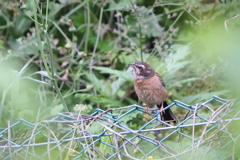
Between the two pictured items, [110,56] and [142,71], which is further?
[110,56]

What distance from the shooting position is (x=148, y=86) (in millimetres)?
3234

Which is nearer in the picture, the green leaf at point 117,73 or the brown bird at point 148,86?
the brown bird at point 148,86

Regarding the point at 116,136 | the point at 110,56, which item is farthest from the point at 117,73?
the point at 116,136

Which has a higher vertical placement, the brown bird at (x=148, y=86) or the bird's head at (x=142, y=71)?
the bird's head at (x=142, y=71)

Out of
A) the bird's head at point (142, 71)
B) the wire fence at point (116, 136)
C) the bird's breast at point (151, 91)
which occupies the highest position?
the wire fence at point (116, 136)

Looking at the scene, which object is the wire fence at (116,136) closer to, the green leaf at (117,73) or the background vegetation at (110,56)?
the background vegetation at (110,56)

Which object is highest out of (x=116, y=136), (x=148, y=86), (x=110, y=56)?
(x=116, y=136)

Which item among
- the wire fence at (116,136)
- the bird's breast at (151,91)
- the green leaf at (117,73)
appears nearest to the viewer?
the wire fence at (116,136)

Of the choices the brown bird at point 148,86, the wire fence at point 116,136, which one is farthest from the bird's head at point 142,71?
the wire fence at point 116,136

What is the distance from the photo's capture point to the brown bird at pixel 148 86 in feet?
10.6

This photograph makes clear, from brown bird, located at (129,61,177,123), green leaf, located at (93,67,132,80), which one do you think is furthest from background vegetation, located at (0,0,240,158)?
brown bird, located at (129,61,177,123)

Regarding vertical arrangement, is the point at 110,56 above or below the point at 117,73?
below

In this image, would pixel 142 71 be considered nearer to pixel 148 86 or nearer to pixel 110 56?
pixel 148 86

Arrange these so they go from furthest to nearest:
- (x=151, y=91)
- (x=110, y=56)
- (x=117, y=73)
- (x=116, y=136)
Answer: (x=110, y=56), (x=117, y=73), (x=151, y=91), (x=116, y=136)
